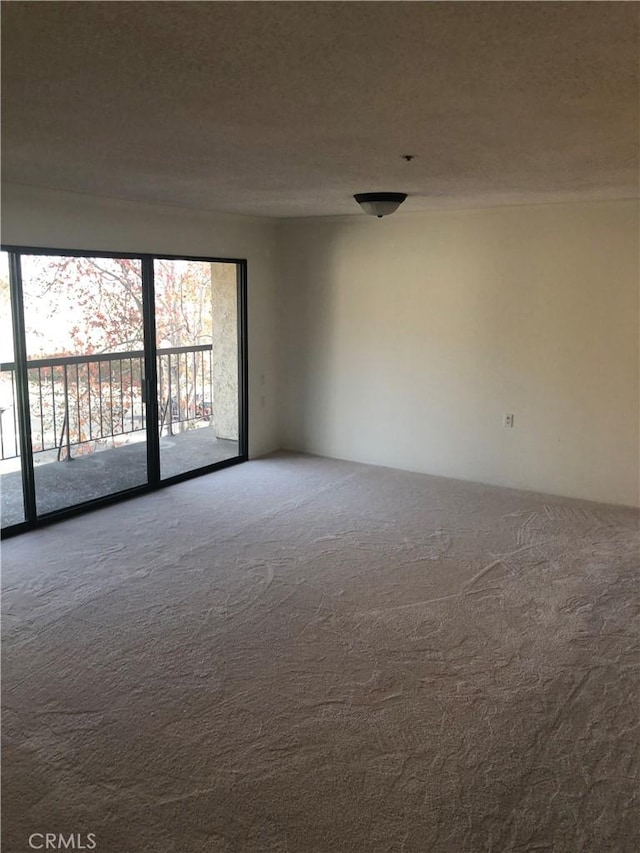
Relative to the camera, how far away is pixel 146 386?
4977 millimetres

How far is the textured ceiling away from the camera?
1.35m

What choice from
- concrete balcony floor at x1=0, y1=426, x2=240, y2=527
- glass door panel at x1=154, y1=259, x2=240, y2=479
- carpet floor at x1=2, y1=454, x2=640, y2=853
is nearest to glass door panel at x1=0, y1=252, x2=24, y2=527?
concrete balcony floor at x1=0, y1=426, x2=240, y2=527

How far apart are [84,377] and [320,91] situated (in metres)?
4.31

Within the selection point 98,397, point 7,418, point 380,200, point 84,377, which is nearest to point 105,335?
point 84,377

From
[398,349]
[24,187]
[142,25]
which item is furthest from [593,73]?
[398,349]

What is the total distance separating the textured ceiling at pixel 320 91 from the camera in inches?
53.1

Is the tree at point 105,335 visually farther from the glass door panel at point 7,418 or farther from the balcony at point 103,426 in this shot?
→ the glass door panel at point 7,418

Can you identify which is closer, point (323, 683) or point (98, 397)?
point (323, 683)

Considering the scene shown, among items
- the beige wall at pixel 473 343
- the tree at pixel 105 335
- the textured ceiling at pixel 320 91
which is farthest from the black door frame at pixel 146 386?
Answer: the textured ceiling at pixel 320 91

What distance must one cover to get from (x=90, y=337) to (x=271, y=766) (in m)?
4.10

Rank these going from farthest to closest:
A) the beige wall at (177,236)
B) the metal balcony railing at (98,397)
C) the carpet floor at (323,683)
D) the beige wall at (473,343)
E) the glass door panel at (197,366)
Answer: the glass door panel at (197,366)
the metal balcony railing at (98,397)
the beige wall at (473,343)
the beige wall at (177,236)
the carpet floor at (323,683)

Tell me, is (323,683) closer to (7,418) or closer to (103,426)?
(7,418)

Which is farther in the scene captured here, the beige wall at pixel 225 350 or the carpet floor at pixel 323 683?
the beige wall at pixel 225 350

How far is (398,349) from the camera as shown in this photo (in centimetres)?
564
